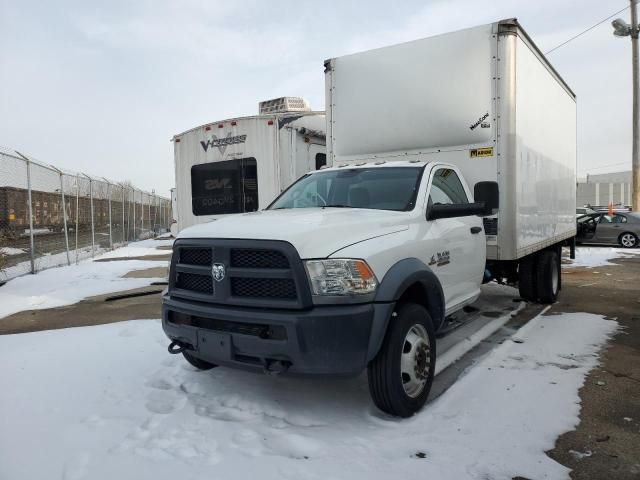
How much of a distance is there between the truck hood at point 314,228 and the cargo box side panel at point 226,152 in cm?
464

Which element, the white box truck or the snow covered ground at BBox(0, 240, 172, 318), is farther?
the snow covered ground at BBox(0, 240, 172, 318)

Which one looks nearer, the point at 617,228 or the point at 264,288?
the point at 264,288

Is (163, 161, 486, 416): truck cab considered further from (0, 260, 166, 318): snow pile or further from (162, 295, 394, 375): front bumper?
(0, 260, 166, 318): snow pile

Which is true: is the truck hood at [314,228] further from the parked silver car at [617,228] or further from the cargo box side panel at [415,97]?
the parked silver car at [617,228]

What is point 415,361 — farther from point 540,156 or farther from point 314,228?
point 540,156

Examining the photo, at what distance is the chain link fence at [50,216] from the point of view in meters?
9.65

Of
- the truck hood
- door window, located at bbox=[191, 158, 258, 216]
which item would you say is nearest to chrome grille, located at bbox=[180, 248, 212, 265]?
the truck hood

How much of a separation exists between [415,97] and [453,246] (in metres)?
2.38

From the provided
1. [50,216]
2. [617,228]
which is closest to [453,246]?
[50,216]

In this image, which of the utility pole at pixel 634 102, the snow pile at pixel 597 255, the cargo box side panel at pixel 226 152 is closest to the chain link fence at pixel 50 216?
the cargo box side panel at pixel 226 152

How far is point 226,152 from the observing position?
8930 mm

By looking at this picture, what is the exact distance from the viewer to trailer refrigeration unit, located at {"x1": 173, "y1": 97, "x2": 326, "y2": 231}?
8.41m

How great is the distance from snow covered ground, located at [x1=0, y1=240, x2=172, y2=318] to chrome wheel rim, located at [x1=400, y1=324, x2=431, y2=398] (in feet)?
19.7

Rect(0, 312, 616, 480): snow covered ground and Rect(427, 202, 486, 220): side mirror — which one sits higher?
Rect(427, 202, 486, 220): side mirror
